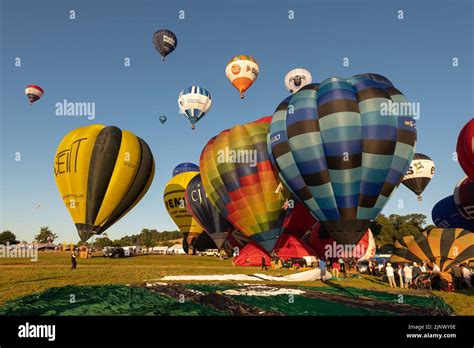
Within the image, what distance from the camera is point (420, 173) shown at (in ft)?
132

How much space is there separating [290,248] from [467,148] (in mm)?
12775

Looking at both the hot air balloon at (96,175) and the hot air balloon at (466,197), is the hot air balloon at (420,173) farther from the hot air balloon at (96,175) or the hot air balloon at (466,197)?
the hot air balloon at (96,175)

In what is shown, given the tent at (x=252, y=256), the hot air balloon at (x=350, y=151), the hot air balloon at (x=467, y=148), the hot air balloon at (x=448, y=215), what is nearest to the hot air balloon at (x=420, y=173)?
the hot air balloon at (x=448, y=215)

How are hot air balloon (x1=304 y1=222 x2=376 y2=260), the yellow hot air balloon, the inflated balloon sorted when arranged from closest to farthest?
hot air balloon (x1=304 y1=222 x2=376 y2=260) < the inflated balloon < the yellow hot air balloon

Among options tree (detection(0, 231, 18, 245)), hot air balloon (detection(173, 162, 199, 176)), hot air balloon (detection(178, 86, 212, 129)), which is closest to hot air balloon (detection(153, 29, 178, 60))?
hot air balloon (detection(178, 86, 212, 129))

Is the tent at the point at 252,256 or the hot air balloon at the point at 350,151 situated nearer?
the hot air balloon at the point at 350,151

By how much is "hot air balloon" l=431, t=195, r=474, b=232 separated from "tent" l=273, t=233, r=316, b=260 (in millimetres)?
19656

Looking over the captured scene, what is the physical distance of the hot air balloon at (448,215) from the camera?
36.8 meters

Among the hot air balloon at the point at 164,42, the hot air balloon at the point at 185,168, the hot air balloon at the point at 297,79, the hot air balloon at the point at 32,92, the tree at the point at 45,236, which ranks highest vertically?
the hot air balloon at the point at 164,42

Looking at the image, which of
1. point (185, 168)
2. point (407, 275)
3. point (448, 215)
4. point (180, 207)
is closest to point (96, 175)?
point (180, 207)

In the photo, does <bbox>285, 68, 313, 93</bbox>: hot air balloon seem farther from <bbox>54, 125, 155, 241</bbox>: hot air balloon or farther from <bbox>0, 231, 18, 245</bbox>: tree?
<bbox>0, 231, 18, 245</bbox>: tree

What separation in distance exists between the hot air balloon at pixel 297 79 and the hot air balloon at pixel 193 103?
9.44 m

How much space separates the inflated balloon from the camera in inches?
1336
